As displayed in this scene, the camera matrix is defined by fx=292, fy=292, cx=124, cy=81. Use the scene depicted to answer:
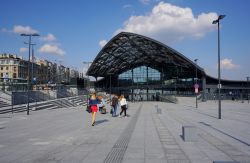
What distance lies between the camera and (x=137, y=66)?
323 feet

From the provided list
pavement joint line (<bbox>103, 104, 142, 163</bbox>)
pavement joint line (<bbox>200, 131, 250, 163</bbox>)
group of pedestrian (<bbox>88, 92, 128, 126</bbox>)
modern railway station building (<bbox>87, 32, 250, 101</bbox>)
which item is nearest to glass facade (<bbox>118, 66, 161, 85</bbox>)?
modern railway station building (<bbox>87, 32, 250, 101</bbox>)

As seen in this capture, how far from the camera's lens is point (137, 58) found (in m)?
90.4

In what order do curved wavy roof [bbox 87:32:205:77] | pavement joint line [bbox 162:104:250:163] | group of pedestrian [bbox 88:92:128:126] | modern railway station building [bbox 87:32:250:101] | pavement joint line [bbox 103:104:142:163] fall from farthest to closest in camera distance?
modern railway station building [bbox 87:32:250:101]
curved wavy roof [bbox 87:32:205:77]
group of pedestrian [bbox 88:92:128:126]
pavement joint line [bbox 162:104:250:163]
pavement joint line [bbox 103:104:142:163]

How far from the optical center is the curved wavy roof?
68438 mm

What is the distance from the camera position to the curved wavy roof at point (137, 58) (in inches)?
2694

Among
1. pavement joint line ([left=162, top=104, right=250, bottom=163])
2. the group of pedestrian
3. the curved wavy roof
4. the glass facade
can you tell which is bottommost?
pavement joint line ([left=162, top=104, right=250, bottom=163])

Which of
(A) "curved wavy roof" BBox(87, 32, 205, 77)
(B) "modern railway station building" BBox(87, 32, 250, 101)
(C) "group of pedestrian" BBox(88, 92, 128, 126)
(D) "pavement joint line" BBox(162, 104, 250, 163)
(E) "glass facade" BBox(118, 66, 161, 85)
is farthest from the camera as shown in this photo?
(E) "glass facade" BBox(118, 66, 161, 85)

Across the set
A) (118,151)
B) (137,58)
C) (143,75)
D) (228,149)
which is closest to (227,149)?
(228,149)

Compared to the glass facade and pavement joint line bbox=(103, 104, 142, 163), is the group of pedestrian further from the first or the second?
→ the glass facade

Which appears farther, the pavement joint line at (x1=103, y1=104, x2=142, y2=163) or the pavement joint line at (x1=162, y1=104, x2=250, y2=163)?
the pavement joint line at (x1=162, y1=104, x2=250, y2=163)

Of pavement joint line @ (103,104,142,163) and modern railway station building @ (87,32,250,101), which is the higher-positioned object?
modern railway station building @ (87,32,250,101)

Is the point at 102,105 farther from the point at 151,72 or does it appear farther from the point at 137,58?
the point at 151,72

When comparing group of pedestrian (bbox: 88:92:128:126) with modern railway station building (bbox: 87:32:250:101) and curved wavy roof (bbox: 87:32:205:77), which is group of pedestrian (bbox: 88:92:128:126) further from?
modern railway station building (bbox: 87:32:250:101)

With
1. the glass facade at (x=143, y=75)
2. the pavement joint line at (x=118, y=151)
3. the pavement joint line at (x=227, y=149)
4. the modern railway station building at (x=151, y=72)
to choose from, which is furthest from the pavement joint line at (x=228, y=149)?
the glass facade at (x=143, y=75)
